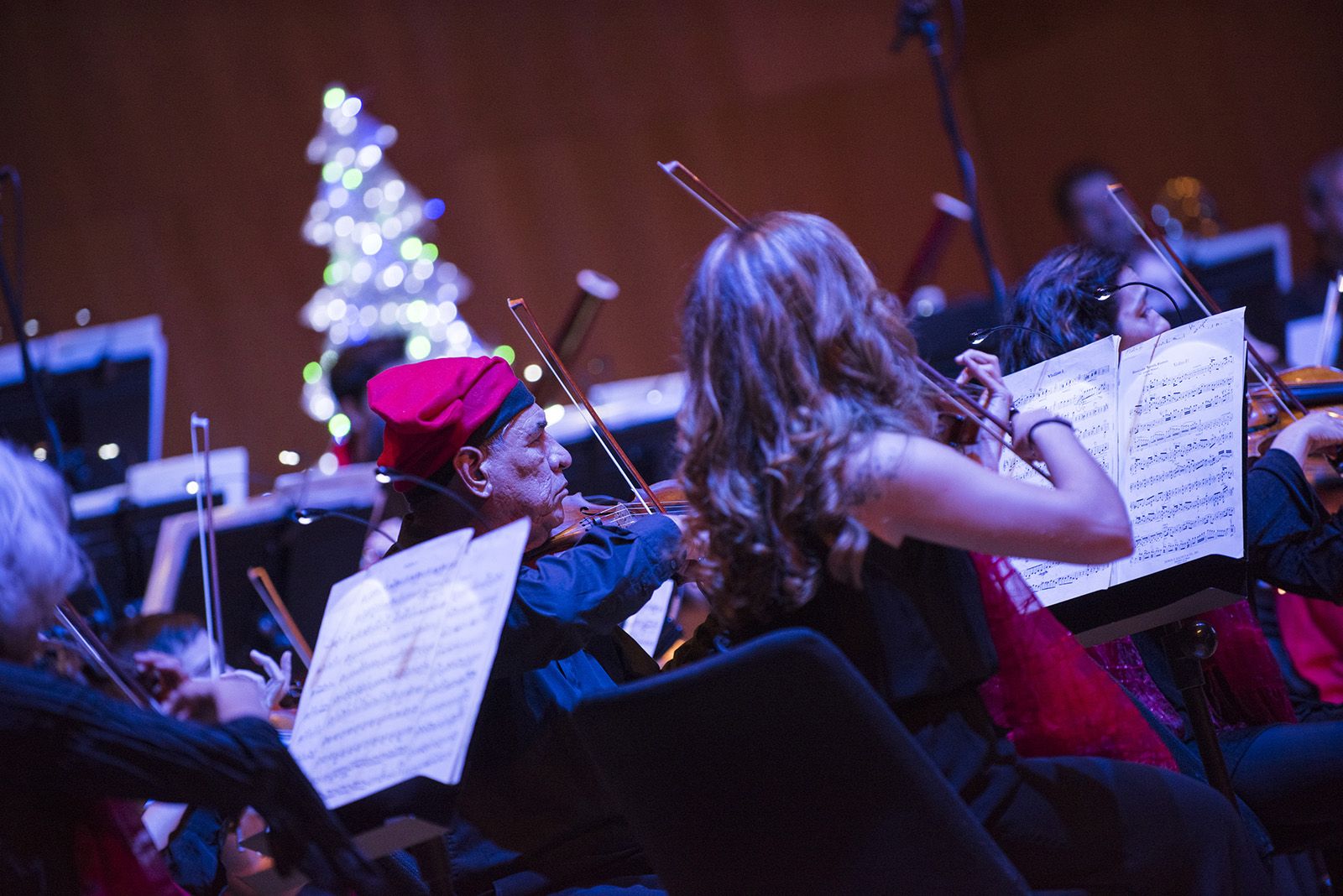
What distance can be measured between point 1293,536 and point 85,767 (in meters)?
1.49

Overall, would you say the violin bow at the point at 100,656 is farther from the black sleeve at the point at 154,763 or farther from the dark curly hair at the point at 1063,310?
the dark curly hair at the point at 1063,310

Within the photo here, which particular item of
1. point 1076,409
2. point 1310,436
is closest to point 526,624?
point 1076,409

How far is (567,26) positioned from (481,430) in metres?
4.84

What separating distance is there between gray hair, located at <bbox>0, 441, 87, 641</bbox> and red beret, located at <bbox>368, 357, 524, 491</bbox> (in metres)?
0.53

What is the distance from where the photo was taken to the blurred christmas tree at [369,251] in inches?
211

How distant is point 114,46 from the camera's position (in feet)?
18.5

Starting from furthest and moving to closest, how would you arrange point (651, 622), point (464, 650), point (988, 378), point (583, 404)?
point (651, 622) < point (583, 404) < point (988, 378) < point (464, 650)

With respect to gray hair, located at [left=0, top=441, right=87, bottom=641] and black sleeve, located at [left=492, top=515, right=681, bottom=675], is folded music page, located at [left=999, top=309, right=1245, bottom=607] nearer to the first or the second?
black sleeve, located at [left=492, top=515, right=681, bottom=675]

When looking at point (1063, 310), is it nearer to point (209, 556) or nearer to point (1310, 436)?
point (1310, 436)

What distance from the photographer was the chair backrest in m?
1.13

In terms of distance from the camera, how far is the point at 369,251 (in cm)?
538

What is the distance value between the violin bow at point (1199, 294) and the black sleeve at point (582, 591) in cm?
88

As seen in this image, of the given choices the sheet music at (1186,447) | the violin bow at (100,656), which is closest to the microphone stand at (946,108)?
the sheet music at (1186,447)

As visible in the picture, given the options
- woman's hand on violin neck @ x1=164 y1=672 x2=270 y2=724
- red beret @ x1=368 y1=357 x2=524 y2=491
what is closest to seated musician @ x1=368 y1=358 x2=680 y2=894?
red beret @ x1=368 y1=357 x2=524 y2=491
